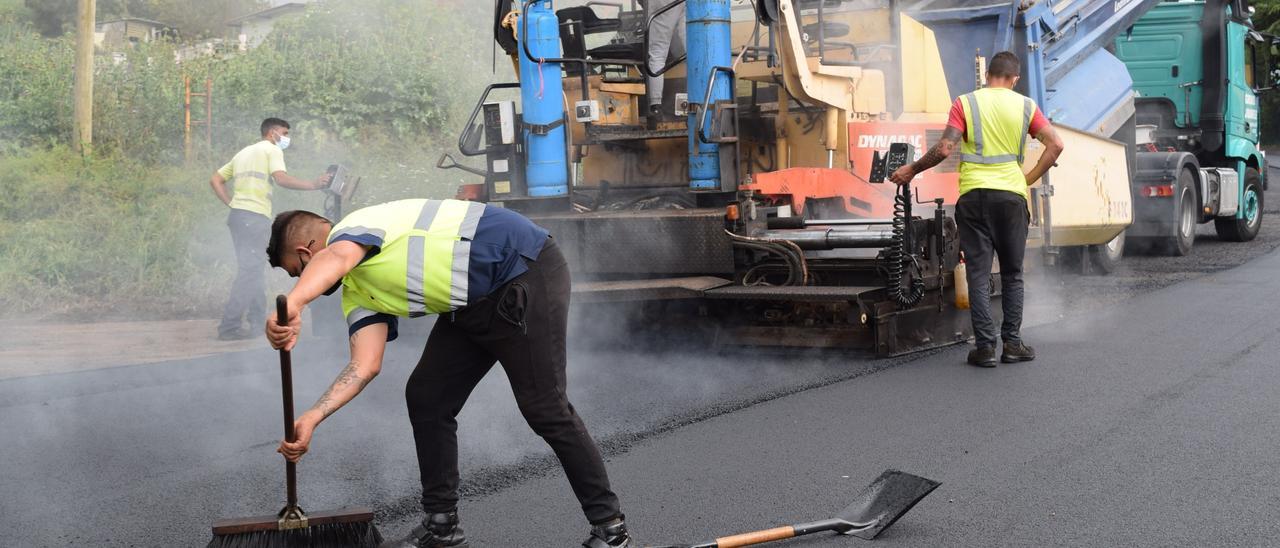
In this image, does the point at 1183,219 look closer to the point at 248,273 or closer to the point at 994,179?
the point at 994,179

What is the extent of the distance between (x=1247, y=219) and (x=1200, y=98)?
165 cm

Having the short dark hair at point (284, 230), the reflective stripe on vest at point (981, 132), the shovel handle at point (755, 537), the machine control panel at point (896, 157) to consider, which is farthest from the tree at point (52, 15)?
the shovel handle at point (755, 537)

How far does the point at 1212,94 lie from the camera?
47.4 feet

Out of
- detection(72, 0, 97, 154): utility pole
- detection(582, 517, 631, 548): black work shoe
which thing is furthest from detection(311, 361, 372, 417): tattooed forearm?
detection(72, 0, 97, 154): utility pole

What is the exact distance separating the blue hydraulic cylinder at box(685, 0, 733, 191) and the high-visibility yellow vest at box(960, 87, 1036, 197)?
1.48m

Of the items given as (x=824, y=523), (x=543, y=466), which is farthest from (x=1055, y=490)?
(x=543, y=466)

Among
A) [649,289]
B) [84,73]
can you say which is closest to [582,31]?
[649,289]

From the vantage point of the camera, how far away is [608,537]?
3586 millimetres

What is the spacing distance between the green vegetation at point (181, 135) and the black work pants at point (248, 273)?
5.24ft

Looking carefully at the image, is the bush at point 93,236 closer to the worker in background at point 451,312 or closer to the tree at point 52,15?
the tree at point 52,15

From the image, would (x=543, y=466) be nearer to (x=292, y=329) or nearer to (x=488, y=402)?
(x=488, y=402)

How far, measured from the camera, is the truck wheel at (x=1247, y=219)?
1492 centimetres

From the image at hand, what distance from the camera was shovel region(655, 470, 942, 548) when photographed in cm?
367

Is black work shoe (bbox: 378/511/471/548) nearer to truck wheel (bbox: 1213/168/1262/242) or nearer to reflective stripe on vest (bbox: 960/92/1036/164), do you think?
reflective stripe on vest (bbox: 960/92/1036/164)
